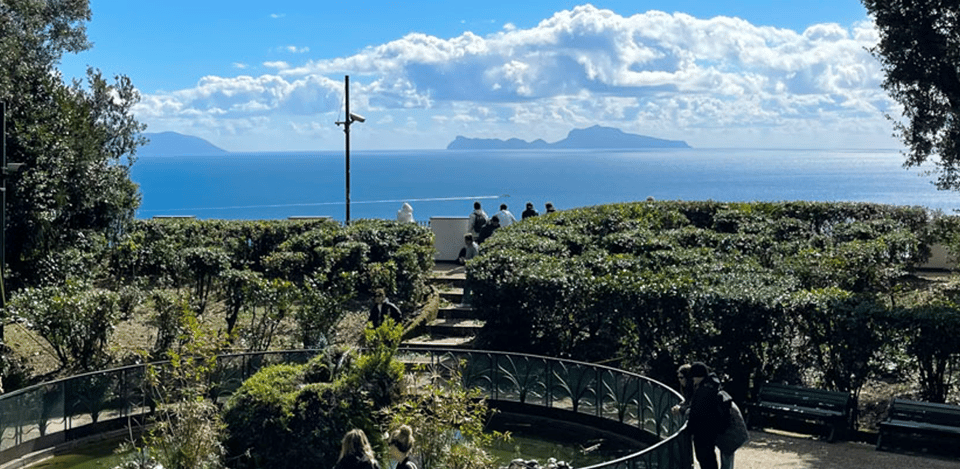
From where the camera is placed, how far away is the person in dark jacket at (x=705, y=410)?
30.0ft

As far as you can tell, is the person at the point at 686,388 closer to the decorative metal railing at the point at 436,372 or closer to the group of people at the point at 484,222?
the decorative metal railing at the point at 436,372

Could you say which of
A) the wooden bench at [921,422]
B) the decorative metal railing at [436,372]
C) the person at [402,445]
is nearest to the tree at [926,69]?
the wooden bench at [921,422]

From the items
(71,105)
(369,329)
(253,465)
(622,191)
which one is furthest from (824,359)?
(622,191)

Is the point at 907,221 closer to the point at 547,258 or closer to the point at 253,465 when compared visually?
the point at 547,258

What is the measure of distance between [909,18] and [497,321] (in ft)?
26.4

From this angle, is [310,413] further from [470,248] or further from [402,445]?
[470,248]

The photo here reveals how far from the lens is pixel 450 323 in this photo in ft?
58.4

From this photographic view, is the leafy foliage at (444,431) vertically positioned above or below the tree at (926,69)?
below

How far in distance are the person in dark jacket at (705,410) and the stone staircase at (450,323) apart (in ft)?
23.7

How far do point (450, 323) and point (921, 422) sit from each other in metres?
8.68

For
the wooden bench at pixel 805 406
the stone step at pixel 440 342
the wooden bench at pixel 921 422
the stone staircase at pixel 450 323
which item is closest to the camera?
the wooden bench at pixel 921 422

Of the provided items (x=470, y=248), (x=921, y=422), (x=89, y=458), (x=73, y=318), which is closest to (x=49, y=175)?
(x=73, y=318)

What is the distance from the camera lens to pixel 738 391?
1326 cm

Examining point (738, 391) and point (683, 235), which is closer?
point (738, 391)
